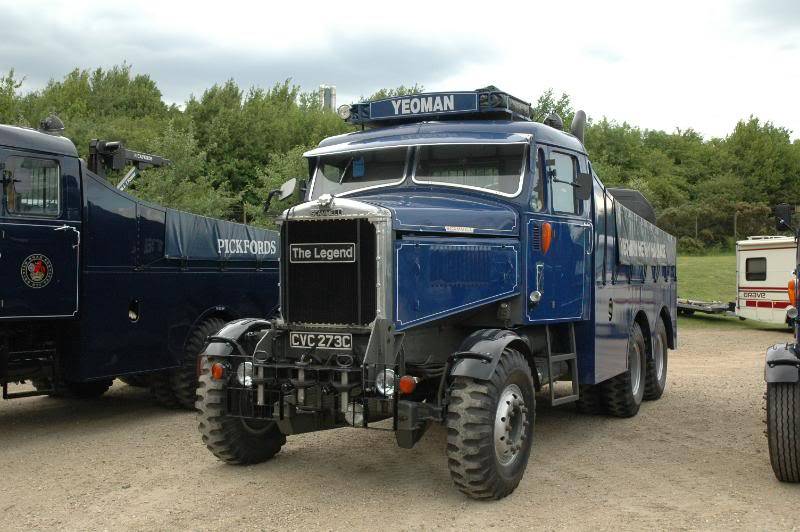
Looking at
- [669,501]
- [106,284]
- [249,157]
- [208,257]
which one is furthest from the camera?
[249,157]

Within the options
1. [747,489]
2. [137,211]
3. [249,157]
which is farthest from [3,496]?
[249,157]

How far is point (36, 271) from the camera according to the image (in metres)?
7.91

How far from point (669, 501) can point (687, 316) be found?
729 inches

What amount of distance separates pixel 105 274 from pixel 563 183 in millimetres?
4673

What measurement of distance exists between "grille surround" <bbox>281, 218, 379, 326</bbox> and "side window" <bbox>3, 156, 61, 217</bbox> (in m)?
3.12

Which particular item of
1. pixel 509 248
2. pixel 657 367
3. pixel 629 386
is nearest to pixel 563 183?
pixel 509 248

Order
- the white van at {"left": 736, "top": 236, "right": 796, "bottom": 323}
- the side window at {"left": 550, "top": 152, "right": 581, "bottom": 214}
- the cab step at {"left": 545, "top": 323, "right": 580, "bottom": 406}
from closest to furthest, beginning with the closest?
the side window at {"left": 550, "top": 152, "right": 581, "bottom": 214}
the cab step at {"left": 545, "top": 323, "right": 580, "bottom": 406}
the white van at {"left": 736, "top": 236, "right": 796, "bottom": 323}

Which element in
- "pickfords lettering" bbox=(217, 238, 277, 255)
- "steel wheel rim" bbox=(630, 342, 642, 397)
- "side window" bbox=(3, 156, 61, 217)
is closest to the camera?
"side window" bbox=(3, 156, 61, 217)

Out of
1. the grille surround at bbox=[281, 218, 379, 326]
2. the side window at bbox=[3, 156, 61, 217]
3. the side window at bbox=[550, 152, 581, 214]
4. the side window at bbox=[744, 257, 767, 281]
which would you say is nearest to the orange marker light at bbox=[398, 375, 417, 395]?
the grille surround at bbox=[281, 218, 379, 326]

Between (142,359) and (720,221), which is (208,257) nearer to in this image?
(142,359)

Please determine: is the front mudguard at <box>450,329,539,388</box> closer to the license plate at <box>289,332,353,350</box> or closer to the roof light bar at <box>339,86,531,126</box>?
the license plate at <box>289,332,353,350</box>

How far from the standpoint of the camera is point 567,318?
762 cm

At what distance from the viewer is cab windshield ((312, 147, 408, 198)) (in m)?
7.29

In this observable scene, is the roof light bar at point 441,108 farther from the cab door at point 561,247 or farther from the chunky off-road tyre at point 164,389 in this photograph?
the chunky off-road tyre at point 164,389
